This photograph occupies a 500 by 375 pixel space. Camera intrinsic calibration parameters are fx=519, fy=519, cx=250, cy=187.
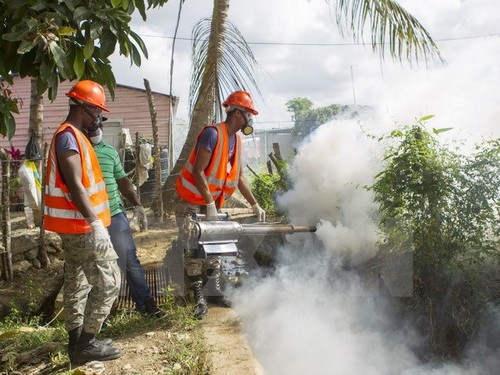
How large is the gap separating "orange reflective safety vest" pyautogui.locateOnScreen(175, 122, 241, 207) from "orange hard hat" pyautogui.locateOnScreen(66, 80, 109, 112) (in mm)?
1080

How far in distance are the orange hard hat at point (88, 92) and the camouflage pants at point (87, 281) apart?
924 millimetres

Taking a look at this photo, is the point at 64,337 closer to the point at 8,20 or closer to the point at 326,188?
the point at 8,20

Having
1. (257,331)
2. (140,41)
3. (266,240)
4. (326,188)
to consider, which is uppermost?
(140,41)

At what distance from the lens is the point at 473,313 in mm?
4684

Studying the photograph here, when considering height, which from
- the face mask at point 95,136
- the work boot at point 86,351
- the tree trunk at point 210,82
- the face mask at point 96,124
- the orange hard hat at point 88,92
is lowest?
the work boot at point 86,351

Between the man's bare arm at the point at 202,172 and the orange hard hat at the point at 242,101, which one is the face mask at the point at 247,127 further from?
the man's bare arm at the point at 202,172

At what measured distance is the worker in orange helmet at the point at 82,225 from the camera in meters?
3.35

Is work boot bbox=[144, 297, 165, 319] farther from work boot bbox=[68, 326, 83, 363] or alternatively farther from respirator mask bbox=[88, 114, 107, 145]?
respirator mask bbox=[88, 114, 107, 145]

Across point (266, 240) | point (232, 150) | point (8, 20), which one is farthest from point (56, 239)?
point (8, 20)

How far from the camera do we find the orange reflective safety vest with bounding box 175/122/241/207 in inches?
177

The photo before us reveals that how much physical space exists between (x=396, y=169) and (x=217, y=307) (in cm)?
211

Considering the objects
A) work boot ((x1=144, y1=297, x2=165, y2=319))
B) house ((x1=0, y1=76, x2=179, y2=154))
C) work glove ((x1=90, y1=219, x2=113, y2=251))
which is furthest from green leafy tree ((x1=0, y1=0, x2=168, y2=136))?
house ((x1=0, y1=76, x2=179, y2=154))

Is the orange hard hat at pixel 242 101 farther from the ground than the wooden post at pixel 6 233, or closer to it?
farther from the ground

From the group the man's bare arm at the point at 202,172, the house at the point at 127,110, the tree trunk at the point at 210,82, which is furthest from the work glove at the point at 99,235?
the house at the point at 127,110
